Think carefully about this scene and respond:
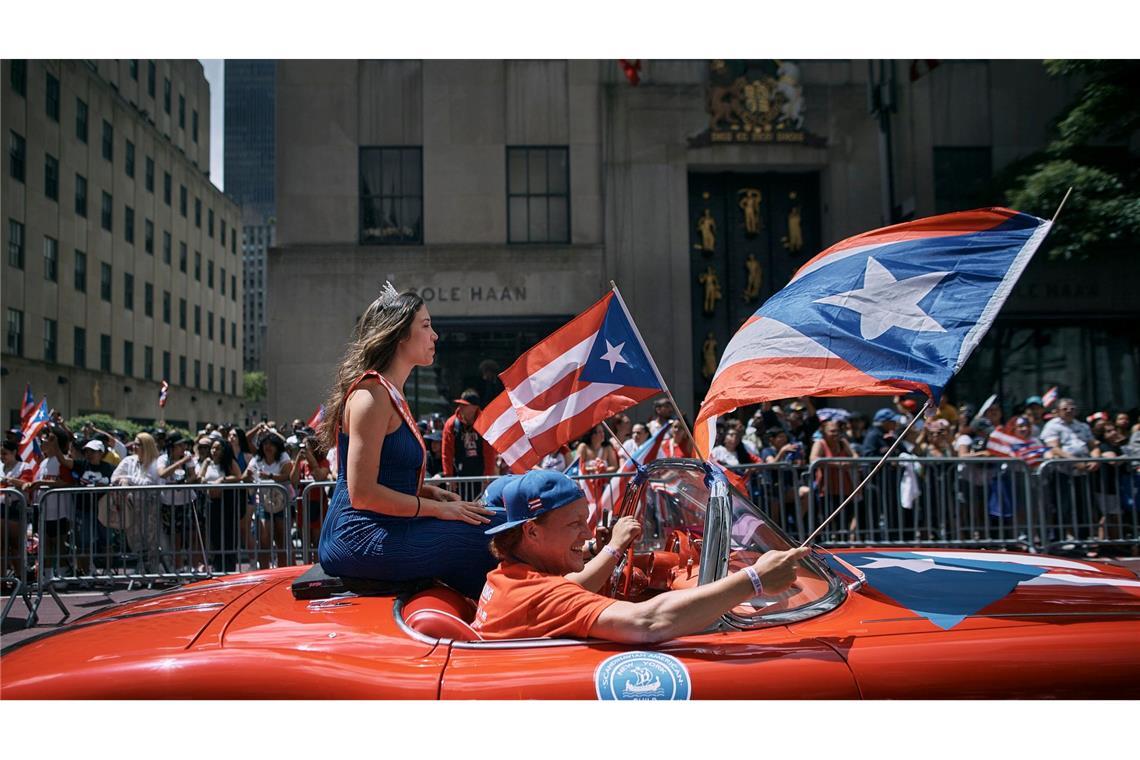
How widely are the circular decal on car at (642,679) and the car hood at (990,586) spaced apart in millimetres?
865

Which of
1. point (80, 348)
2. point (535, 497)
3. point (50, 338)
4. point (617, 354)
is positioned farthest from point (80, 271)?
point (535, 497)

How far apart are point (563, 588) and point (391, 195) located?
16.6 meters

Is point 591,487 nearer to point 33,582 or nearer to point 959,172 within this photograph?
point 33,582

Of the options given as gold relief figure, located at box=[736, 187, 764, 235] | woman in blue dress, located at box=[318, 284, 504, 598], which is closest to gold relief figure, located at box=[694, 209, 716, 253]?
gold relief figure, located at box=[736, 187, 764, 235]

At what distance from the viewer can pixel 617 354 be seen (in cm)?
429

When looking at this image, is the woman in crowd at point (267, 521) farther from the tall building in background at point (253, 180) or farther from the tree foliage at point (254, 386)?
the tall building in background at point (253, 180)

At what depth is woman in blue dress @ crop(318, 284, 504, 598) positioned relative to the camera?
3061 mm

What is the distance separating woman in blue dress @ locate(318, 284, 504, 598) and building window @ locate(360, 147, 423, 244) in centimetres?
1542

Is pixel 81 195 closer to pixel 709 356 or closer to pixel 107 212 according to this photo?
pixel 107 212

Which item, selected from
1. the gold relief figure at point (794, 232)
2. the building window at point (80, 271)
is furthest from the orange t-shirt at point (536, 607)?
the building window at point (80, 271)

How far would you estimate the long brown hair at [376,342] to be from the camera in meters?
3.35

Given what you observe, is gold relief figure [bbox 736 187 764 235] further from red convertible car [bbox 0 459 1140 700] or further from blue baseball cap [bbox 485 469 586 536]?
Result: blue baseball cap [bbox 485 469 586 536]

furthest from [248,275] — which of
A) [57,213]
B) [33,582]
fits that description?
[33,582]

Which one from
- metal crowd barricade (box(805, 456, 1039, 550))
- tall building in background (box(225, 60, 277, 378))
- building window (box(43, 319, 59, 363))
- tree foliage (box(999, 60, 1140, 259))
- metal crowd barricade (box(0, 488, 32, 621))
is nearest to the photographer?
metal crowd barricade (box(0, 488, 32, 621))
